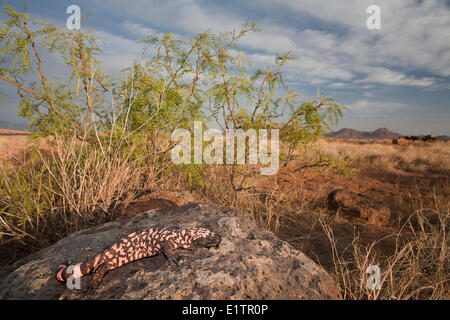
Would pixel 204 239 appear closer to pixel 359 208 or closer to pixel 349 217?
pixel 349 217

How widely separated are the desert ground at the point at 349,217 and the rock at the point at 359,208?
2 centimetres

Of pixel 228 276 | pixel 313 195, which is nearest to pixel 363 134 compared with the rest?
pixel 313 195

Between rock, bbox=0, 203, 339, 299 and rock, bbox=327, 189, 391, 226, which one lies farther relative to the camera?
rock, bbox=327, 189, 391, 226

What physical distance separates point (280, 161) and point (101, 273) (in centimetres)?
318

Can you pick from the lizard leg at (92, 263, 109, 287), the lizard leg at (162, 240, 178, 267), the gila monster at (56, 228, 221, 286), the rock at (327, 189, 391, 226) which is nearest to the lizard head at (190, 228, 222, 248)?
the gila monster at (56, 228, 221, 286)

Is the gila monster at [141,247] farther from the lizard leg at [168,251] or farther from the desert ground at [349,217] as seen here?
the desert ground at [349,217]

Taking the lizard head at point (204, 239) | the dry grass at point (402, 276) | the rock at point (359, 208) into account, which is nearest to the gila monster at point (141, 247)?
the lizard head at point (204, 239)

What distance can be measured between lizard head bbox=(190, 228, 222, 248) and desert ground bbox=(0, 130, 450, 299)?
1.16m

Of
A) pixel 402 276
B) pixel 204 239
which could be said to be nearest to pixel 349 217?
pixel 402 276

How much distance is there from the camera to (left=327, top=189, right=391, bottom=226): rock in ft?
16.9

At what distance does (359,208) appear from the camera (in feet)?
17.4

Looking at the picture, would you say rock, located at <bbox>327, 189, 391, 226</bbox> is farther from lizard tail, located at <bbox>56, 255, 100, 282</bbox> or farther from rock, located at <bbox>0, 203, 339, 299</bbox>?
lizard tail, located at <bbox>56, 255, 100, 282</bbox>

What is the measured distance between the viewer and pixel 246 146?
4.12 metres
